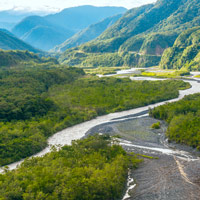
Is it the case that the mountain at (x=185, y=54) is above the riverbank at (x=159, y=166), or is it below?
above

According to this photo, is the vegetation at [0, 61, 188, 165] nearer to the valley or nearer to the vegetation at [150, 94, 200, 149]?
the valley

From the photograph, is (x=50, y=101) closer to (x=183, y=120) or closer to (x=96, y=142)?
(x=96, y=142)

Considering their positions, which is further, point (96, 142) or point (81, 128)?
point (81, 128)

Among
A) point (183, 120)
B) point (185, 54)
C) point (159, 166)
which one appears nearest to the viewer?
point (159, 166)

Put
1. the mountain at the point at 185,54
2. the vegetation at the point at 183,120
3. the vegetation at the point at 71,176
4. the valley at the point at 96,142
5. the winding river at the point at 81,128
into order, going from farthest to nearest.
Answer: the mountain at the point at 185,54, the winding river at the point at 81,128, the vegetation at the point at 183,120, the valley at the point at 96,142, the vegetation at the point at 71,176

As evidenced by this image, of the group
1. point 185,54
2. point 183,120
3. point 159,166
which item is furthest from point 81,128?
point 185,54

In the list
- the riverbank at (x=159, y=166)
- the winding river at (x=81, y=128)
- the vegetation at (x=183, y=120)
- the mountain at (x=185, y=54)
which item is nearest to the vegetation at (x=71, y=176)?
the riverbank at (x=159, y=166)

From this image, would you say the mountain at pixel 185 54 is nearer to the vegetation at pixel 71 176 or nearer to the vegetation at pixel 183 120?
the vegetation at pixel 183 120
